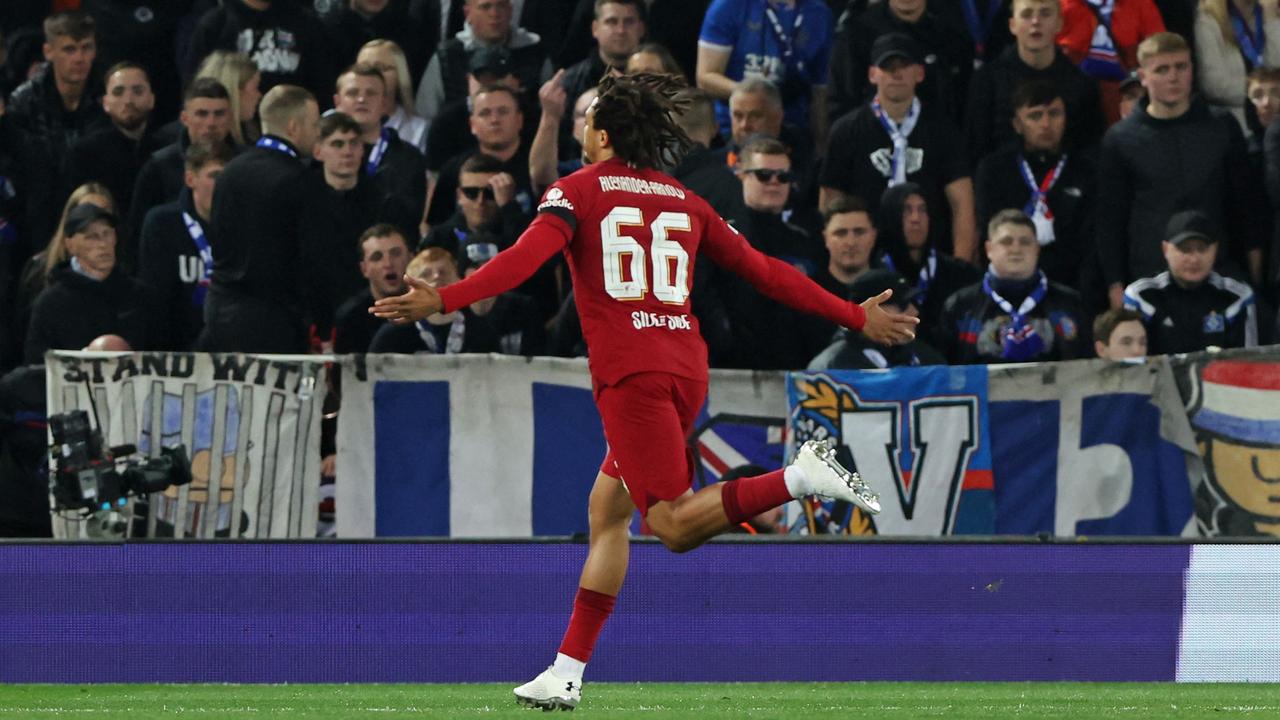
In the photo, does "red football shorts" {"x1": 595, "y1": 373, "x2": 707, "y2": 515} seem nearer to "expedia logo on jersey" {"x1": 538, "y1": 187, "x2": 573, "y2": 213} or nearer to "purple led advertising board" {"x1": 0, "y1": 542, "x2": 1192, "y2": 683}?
"expedia logo on jersey" {"x1": 538, "y1": 187, "x2": 573, "y2": 213}

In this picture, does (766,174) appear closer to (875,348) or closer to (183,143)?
(875,348)

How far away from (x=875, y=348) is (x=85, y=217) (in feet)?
14.5

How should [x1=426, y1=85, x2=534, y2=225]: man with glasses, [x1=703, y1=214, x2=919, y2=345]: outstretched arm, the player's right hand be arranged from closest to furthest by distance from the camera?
[x1=703, y1=214, x2=919, y2=345]: outstretched arm
the player's right hand
[x1=426, y1=85, x2=534, y2=225]: man with glasses

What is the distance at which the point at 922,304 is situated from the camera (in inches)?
486

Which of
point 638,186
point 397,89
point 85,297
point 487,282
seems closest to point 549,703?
point 487,282

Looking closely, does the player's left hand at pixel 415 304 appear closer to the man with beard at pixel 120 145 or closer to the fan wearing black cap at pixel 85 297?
the fan wearing black cap at pixel 85 297

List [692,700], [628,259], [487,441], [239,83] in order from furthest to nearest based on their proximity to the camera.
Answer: [239,83]
[487,441]
[692,700]
[628,259]

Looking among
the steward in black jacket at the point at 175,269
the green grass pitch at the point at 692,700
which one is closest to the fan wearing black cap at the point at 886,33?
the steward in black jacket at the point at 175,269

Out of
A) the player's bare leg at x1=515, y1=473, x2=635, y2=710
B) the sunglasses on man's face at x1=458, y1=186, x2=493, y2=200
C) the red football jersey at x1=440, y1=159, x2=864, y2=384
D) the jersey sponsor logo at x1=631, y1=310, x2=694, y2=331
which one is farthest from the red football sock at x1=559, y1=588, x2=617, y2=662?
the sunglasses on man's face at x1=458, y1=186, x2=493, y2=200

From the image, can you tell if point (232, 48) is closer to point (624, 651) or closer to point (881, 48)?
point (881, 48)

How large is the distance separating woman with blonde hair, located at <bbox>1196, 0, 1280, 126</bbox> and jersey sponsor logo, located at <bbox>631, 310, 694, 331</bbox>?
6.63m

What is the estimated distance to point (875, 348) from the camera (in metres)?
11.4

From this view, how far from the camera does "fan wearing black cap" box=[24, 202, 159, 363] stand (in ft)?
39.8

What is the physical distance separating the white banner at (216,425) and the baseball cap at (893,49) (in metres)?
3.93
